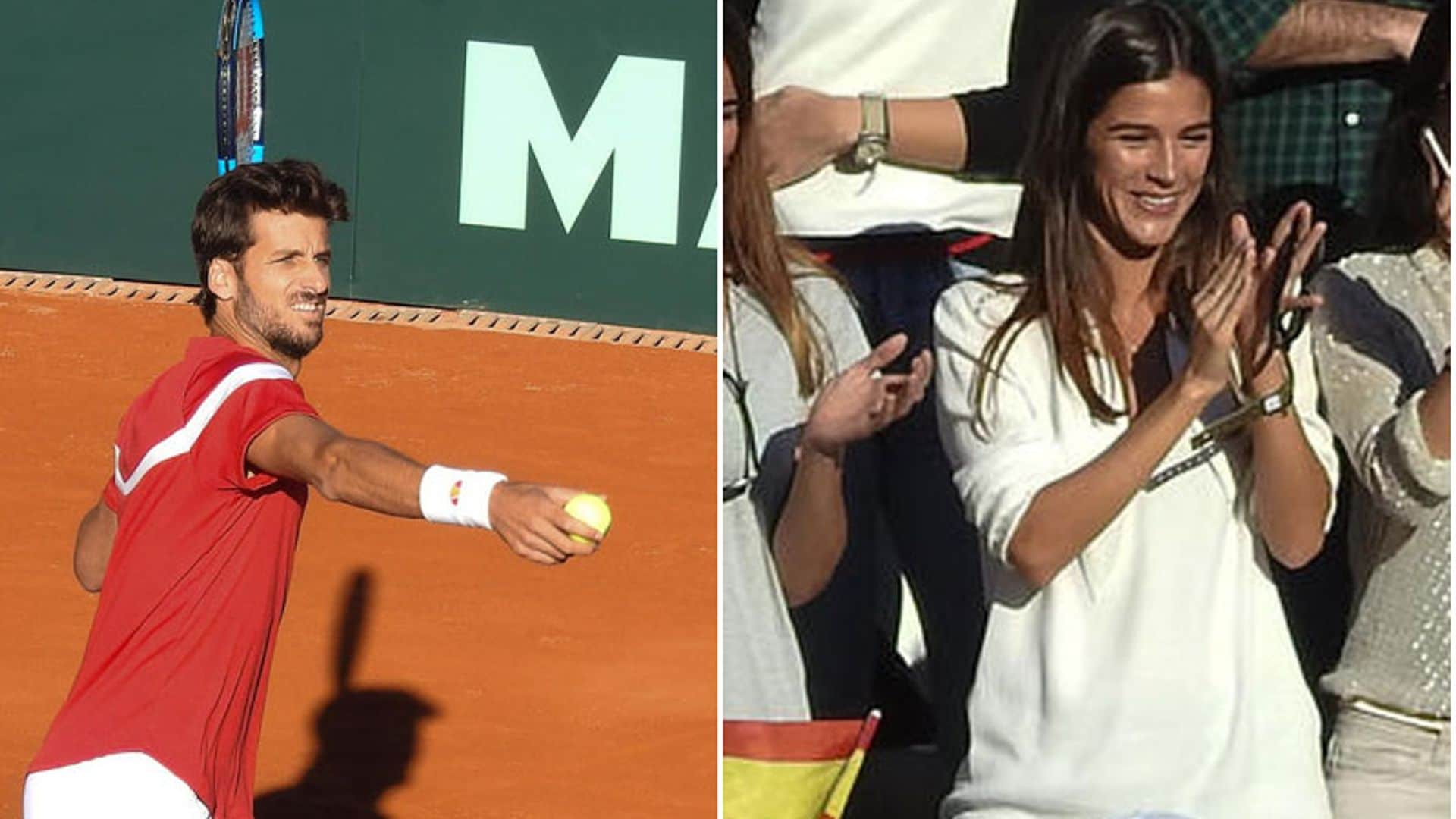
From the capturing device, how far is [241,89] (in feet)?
22.5

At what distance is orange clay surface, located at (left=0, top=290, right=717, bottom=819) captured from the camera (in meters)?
8.24

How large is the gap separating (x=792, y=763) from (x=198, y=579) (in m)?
1.02

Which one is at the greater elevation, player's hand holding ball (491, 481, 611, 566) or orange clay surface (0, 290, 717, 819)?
player's hand holding ball (491, 481, 611, 566)

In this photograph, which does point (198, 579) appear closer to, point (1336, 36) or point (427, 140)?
point (1336, 36)

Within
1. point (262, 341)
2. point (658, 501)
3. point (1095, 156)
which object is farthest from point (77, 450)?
point (1095, 156)

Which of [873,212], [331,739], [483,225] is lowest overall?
[331,739]

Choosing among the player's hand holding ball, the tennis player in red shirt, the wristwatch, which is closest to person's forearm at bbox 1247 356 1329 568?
the wristwatch

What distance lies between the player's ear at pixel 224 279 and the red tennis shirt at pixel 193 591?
0.55ft

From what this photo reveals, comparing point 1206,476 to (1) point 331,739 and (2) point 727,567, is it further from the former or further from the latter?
(1) point 331,739

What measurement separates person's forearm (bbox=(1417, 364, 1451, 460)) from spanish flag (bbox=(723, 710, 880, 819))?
102 centimetres

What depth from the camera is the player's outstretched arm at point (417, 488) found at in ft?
13.9

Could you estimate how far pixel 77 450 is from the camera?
11.2 meters

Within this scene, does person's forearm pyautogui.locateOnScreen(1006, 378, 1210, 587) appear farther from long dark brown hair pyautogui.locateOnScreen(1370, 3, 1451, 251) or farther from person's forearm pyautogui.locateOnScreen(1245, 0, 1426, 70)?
person's forearm pyautogui.locateOnScreen(1245, 0, 1426, 70)

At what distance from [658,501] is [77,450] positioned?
90.1 inches
